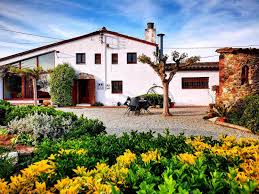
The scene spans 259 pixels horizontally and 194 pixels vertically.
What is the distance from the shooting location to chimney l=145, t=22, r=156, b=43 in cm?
2811

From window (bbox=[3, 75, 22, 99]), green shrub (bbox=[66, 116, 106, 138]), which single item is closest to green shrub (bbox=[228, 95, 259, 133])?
green shrub (bbox=[66, 116, 106, 138])

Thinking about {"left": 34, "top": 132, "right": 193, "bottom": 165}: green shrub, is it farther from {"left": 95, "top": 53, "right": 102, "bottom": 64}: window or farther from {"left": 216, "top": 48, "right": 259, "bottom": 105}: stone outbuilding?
{"left": 95, "top": 53, "right": 102, "bottom": 64}: window

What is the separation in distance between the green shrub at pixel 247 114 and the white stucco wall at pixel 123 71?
11.5 m

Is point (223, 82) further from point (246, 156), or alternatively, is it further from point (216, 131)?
point (246, 156)

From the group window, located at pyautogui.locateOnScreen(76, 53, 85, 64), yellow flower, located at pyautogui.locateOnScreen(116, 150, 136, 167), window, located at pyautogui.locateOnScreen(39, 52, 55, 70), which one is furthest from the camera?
window, located at pyautogui.locateOnScreen(39, 52, 55, 70)

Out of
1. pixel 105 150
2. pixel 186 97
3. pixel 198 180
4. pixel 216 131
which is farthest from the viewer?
pixel 186 97

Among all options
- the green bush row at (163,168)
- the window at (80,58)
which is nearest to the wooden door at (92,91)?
the window at (80,58)

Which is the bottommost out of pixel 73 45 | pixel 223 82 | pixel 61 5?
pixel 223 82

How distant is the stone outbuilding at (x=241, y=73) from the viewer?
49.1 ft

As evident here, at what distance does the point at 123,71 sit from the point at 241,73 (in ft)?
43.5

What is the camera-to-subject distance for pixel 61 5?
7422 mm

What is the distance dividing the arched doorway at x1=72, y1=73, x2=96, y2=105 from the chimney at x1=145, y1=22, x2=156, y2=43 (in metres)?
6.58

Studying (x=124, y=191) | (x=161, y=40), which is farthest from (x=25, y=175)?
(x=161, y=40)

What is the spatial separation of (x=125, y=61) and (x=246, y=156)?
2357 centimetres
